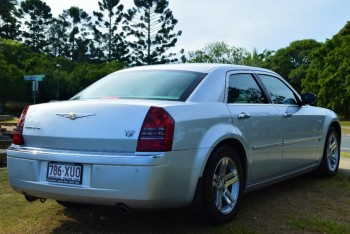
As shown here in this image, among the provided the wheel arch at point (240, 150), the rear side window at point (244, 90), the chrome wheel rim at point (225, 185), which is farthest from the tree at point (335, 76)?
the chrome wheel rim at point (225, 185)

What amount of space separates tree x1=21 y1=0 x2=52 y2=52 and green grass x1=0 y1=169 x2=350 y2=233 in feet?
243

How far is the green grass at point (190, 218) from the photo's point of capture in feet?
13.6

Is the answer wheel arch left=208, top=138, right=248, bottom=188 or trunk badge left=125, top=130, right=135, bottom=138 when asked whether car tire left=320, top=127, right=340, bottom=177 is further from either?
trunk badge left=125, top=130, right=135, bottom=138

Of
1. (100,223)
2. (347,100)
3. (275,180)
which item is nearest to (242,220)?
(275,180)

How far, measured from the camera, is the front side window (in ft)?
17.7

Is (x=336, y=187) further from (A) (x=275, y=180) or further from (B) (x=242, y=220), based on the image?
(B) (x=242, y=220)

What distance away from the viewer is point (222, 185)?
168 inches

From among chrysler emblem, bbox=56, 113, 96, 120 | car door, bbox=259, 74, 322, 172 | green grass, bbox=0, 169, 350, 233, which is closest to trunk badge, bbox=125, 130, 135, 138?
chrysler emblem, bbox=56, 113, 96, 120

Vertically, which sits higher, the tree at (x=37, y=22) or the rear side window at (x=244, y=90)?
the tree at (x=37, y=22)

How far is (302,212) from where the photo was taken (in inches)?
185

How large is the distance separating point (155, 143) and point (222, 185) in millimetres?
962

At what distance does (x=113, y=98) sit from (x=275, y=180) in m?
2.04

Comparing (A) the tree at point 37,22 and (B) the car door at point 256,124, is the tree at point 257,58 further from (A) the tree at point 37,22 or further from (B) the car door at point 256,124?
(B) the car door at point 256,124

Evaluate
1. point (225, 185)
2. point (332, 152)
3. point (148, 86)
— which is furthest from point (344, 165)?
point (148, 86)
